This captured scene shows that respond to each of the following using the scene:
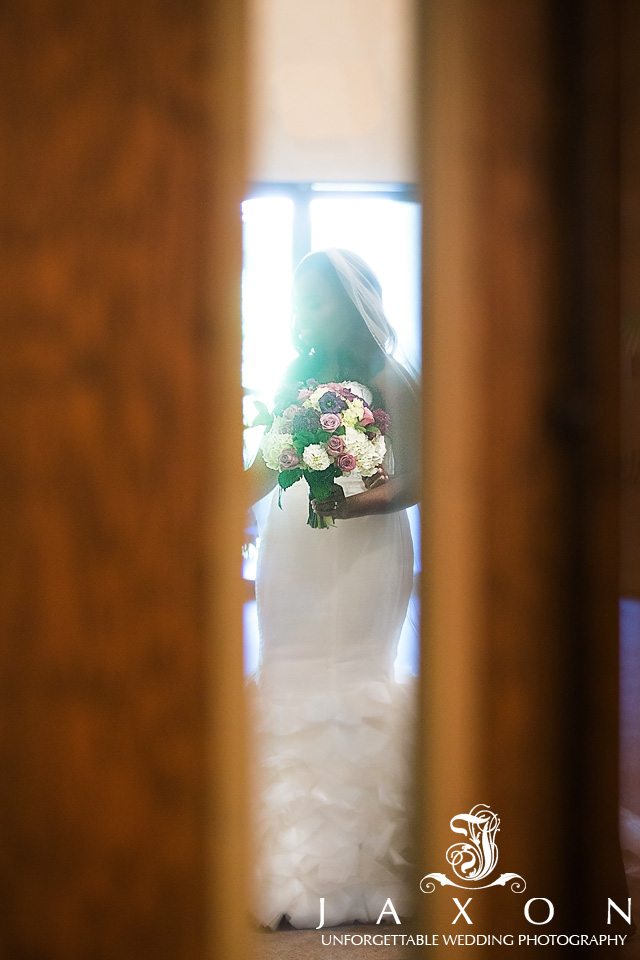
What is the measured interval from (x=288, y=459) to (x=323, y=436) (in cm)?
4

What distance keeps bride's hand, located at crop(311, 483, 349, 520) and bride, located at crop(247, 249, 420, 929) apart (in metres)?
0.03

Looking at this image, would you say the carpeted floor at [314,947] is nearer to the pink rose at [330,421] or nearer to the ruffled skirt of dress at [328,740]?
the ruffled skirt of dress at [328,740]

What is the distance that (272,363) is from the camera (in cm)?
56

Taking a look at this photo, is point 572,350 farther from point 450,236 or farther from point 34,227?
point 34,227

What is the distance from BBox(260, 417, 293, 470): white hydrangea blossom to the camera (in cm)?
57

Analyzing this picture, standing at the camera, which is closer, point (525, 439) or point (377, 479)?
point (525, 439)

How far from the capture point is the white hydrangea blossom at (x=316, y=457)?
0.67 m

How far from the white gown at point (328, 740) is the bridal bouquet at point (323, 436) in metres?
0.03

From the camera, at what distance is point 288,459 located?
610 mm

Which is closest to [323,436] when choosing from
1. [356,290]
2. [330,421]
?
[330,421]

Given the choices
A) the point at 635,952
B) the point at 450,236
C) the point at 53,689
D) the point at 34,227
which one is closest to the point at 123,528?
the point at 53,689

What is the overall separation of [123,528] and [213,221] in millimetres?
246

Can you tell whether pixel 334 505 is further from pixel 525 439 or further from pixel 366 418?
pixel 525 439

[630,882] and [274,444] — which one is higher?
[274,444]
